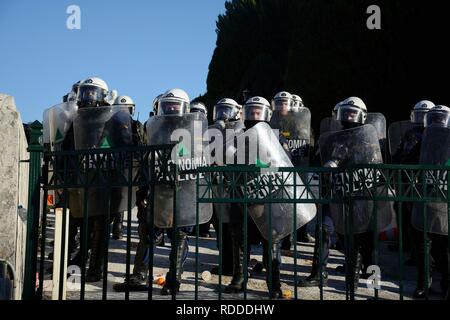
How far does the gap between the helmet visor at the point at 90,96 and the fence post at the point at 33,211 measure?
8.93ft

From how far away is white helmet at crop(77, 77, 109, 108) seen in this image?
7.90 meters

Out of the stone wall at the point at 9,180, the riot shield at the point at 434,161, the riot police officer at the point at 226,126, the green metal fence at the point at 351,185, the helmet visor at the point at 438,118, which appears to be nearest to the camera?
the green metal fence at the point at 351,185

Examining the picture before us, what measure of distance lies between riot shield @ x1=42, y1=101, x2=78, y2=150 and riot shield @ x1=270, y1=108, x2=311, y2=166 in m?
3.22

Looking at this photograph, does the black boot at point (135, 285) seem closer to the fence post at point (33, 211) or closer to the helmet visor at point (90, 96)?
the helmet visor at point (90, 96)

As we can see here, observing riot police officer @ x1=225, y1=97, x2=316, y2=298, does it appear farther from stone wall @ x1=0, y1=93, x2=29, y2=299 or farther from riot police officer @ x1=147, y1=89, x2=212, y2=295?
stone wall @ x1=0, y1=93, x2=29, y2=299

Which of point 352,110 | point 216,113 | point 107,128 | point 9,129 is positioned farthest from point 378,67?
point 9,129

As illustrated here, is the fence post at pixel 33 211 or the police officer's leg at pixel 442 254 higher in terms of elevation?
the fence post at pixel 33 211

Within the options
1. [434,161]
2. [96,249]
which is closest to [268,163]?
[434,161]

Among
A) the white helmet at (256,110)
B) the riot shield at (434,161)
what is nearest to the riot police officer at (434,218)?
the riot shield at (434,161)

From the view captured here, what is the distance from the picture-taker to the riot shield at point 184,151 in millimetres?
6832

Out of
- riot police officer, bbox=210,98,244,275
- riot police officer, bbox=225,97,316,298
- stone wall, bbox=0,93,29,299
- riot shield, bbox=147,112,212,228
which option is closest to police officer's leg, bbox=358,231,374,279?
riot police officer, bbox=225,97,316,298

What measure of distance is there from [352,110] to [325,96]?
13.2 meters

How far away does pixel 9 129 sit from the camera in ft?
18.4

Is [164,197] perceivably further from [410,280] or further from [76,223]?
[410,280]
